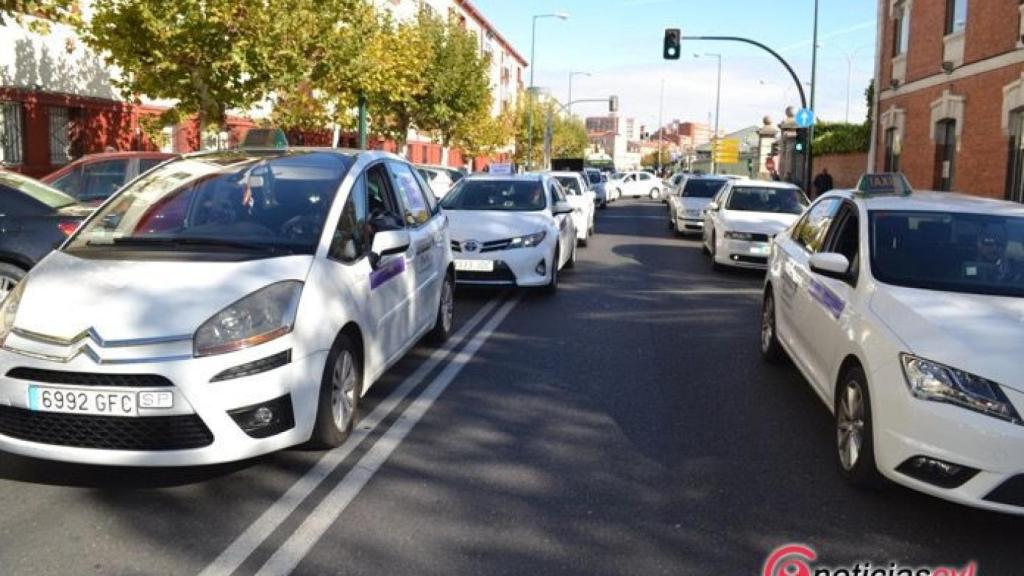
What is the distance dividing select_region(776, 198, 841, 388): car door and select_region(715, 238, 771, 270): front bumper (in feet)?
20.3

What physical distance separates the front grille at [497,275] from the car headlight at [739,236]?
188 inches

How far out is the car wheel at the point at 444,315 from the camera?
778cm

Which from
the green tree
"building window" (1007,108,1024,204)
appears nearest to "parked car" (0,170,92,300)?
"building window" (1007,108,1024,204)

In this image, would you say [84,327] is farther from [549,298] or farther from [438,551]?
[549,298]

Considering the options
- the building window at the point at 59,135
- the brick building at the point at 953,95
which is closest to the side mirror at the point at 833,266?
the brick building at the point at 953,95

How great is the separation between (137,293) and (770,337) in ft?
16.2

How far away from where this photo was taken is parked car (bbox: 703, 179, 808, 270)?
44.7ft

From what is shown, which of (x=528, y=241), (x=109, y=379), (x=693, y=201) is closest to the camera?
(x=109, y=379)

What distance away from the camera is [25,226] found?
762 centimetres

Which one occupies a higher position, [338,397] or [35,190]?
[35,190]

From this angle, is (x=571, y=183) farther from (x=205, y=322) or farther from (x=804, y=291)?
(x=205, y=322)

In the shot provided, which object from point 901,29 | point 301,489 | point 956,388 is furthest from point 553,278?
point 901,29

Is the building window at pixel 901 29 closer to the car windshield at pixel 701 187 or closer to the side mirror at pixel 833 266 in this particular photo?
the car windshield at pixel 701 187

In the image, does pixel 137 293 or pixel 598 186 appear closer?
pixel 137 293
